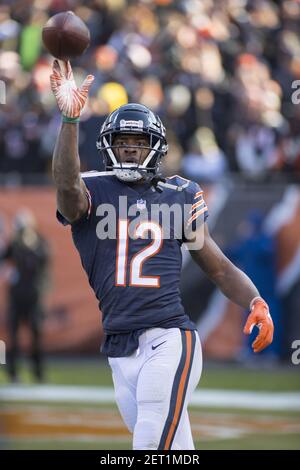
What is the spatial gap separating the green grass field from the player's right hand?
12.1 ft

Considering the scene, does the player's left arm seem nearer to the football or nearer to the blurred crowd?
the football

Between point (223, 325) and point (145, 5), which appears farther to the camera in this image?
point (145, 5)

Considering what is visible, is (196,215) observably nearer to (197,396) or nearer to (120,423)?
(120,423)

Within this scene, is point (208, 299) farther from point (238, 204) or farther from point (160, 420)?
point (160, 420)

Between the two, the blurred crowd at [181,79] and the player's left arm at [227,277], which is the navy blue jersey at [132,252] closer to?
the player's left arm at [227,277]

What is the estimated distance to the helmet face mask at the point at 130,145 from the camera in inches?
196

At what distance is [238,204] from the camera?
12.8m

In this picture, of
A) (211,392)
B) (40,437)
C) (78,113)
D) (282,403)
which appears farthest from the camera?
(211,392)

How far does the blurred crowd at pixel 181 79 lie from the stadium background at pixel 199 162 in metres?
0.02

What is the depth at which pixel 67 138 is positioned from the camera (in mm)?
4590

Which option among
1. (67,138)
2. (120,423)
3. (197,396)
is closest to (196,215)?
(67,138)

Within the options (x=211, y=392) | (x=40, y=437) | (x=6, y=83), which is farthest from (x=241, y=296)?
(x=6, y=83)

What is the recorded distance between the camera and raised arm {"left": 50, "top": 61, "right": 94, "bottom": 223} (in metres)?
4.59

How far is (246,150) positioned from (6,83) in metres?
2.98
